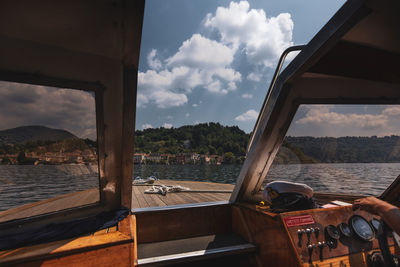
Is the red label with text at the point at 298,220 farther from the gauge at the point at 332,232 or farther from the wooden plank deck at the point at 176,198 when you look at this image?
the wooden plank deck at the point at 176,198

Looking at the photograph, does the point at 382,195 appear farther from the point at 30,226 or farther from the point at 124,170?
the point at 30,226

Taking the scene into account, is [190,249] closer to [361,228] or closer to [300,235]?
[300,235]

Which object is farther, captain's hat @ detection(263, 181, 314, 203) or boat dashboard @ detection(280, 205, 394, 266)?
captain's hat @ detection(263, 181, 314, 203)

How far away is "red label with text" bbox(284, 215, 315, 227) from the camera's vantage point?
1.45 meters

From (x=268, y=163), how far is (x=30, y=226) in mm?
2407

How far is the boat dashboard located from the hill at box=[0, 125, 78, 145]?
204 centimetres

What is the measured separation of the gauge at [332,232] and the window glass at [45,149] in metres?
2.07

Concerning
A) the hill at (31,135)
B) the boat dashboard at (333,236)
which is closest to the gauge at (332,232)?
the boat dashboard at (333,236)

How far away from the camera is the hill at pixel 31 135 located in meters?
1.60

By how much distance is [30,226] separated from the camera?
1.72 m

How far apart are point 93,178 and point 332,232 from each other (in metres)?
2.16

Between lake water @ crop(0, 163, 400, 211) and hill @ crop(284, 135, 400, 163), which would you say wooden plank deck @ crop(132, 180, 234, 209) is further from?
hill @ crop(284, 135, 400, 163)

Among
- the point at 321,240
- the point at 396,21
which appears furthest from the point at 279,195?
the point at 396,21

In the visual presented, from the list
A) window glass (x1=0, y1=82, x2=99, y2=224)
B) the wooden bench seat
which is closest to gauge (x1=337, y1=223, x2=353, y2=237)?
the wooden bench seat
